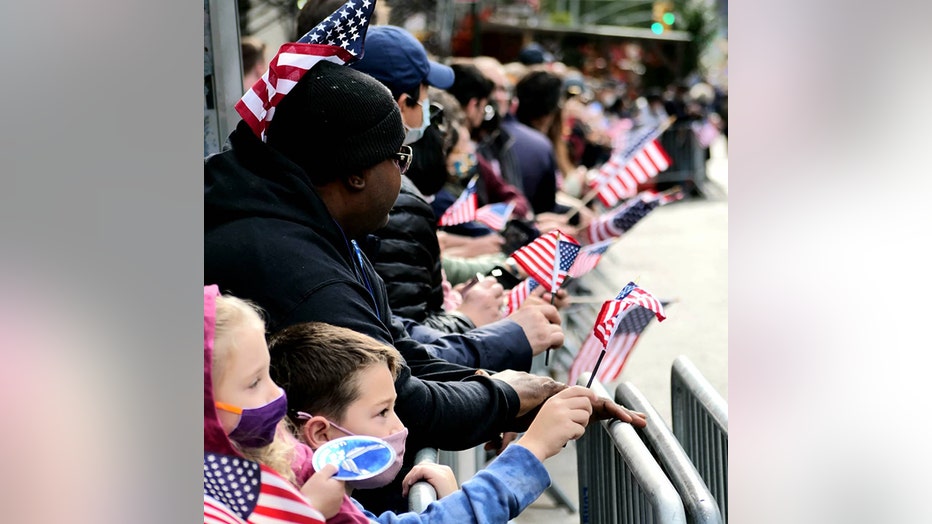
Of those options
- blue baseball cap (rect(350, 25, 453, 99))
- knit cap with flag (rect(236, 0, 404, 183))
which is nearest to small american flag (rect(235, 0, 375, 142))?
knit cap with flag (rect(236, 0, 404, 183))

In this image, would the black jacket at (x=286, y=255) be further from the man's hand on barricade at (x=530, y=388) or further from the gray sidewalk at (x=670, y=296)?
the gray sidewalk at (x=670, y=296)

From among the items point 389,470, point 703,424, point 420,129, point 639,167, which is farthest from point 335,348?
point 639,167

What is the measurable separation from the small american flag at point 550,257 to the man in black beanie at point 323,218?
83 cm

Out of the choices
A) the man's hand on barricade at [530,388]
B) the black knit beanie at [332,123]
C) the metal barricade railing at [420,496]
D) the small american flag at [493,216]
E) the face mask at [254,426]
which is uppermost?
the black knit beanie at [332,123]

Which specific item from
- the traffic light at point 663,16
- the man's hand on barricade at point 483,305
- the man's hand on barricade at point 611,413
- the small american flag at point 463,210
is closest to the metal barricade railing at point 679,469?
the man's hand on barricade at point 611,413

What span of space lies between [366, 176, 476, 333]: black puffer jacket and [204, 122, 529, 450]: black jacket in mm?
1057

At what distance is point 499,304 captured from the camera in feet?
13.6

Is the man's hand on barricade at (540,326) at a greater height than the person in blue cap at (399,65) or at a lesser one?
lesser

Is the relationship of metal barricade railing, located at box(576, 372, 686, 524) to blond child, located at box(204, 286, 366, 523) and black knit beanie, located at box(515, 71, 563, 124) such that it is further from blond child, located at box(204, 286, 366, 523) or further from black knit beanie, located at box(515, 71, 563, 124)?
black knit beanie, located at box(515, 71, 563, 124)

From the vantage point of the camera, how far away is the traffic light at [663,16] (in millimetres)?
45237

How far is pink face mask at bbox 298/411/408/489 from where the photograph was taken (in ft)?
7.54

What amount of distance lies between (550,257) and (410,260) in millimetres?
487
